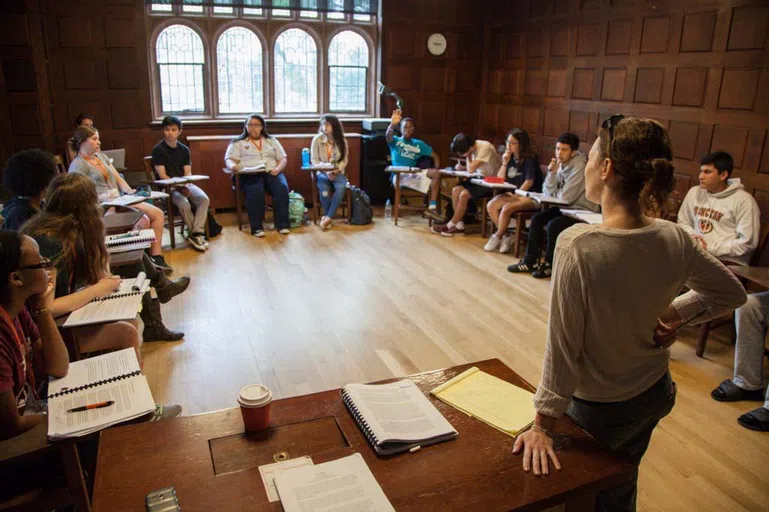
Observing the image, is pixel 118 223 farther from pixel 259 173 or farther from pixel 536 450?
pixel 536 450

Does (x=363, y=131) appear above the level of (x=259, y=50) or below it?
below

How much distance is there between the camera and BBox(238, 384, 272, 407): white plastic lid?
148cm

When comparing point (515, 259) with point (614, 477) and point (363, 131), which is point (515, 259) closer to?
point (363, 131)

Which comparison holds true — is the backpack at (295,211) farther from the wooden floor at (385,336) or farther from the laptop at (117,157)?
the laptop at (117,157)

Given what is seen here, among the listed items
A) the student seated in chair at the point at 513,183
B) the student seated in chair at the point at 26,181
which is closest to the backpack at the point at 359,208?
the student seated in chair at the point at 513,183

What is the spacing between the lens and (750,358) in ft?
10.3

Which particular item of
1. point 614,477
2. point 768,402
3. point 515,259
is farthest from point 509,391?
point 515,259

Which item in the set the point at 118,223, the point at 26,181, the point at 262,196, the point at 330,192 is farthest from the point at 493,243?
the point at 26,181

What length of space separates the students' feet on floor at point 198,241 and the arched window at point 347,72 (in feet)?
9.35

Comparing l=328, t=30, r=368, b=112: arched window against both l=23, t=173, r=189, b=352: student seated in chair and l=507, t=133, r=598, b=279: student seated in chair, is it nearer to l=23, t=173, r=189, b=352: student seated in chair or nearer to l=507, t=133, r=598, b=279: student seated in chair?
l=507, t=133, r=598, b=279: student seated in chair

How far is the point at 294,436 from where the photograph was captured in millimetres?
1504

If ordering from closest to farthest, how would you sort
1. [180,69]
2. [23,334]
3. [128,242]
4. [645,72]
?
[23,334], [128,242], [645,72], [180,69]

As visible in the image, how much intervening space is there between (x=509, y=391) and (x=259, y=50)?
6.42m

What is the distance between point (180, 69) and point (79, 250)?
188 inches
